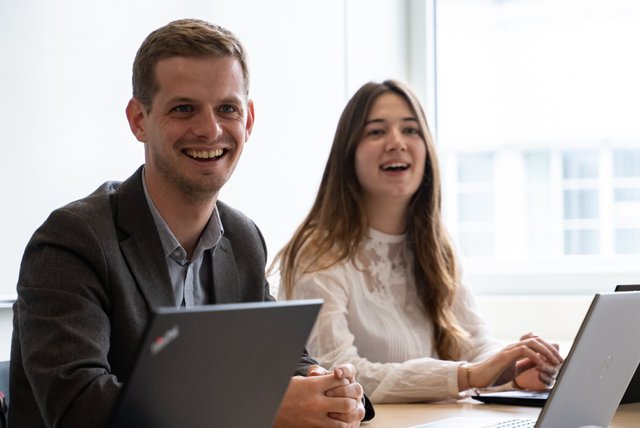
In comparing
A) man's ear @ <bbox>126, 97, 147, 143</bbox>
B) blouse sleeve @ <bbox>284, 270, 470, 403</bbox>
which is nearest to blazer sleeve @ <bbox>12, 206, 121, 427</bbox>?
man's ear @ <bbox>126, 97, 147, 143</bbox>

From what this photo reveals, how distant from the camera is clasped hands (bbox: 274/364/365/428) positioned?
64.8 inches

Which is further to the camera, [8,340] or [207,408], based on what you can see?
[8,340]

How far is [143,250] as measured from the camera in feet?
6.07

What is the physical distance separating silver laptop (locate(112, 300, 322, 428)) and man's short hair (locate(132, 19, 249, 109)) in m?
0.85

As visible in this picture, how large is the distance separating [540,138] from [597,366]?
8.80 ft

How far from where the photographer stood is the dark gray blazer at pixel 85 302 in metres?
1.55

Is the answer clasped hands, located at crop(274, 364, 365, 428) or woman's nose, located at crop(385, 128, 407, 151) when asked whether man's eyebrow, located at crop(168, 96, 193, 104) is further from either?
woman's nose, located at crop(385, 128, 407, 151)

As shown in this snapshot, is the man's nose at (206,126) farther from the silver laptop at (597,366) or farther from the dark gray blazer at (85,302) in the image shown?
the silver laptop at (597,366)

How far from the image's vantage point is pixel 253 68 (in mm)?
3334

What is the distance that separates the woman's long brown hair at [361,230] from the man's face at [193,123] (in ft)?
2.69

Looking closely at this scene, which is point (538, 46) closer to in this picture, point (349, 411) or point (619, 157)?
point (619, 157)

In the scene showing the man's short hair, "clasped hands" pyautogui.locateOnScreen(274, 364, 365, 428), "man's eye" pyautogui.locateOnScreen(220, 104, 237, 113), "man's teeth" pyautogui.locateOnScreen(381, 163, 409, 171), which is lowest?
"clasped hands" pyautogui.locateOnScreen(274, 364, 365, 428)

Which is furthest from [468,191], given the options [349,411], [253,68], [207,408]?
[207,408]

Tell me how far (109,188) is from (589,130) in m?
2.66
